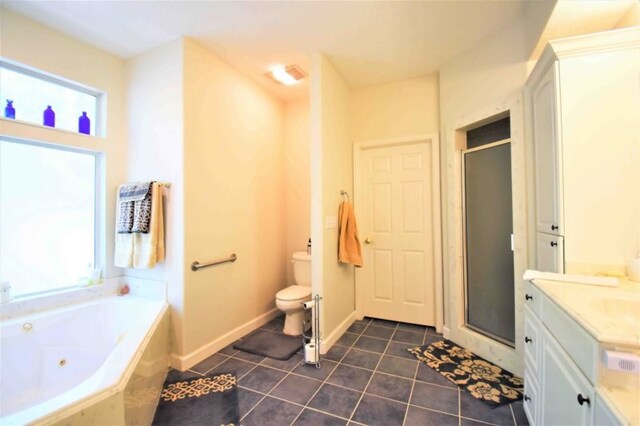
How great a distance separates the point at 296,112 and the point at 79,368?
3.10 m

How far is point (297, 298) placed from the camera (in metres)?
2.56

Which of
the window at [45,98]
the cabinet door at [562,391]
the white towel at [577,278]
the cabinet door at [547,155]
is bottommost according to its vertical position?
the cabinet door at [562,391]

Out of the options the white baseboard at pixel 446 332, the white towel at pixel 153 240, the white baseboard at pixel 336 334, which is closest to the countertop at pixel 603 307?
the white baseboard at pixel 446 332

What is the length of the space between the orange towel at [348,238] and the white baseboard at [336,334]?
64cm

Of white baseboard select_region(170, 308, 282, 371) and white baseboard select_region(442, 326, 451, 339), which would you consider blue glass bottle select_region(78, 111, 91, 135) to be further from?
white baseboard select_region(442, 326, 451, 339)

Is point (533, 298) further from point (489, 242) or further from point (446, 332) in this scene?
point (446, 332)

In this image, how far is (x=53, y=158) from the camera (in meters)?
2.15

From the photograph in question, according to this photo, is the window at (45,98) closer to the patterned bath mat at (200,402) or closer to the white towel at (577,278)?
the patterned bath mat at (200,402)

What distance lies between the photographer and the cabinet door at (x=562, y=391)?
86 centimetres

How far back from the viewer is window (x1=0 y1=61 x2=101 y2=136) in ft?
6.29

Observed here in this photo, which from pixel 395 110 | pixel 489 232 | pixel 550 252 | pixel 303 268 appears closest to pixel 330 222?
pixel 303 268

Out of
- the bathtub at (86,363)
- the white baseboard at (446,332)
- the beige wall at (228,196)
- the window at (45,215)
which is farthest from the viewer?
the white baseboard at (446,332)

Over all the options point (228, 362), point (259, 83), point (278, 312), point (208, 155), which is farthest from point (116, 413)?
point (259, 83)

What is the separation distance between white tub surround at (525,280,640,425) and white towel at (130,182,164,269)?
8.11 feet
